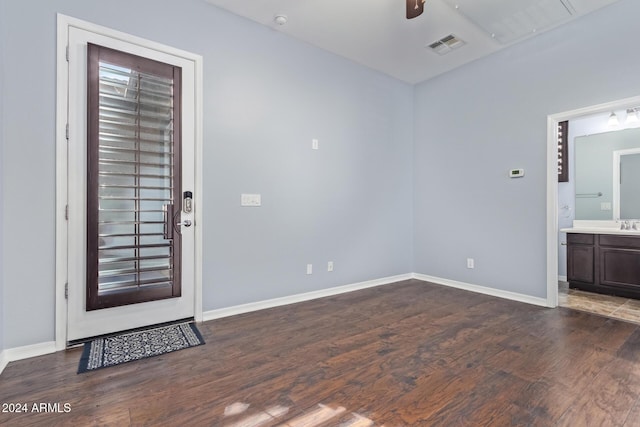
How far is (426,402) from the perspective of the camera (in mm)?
1858

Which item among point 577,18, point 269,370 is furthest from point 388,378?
point 577,18

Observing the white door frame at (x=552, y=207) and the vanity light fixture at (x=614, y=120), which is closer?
the white door frame at (x=552, y=207)

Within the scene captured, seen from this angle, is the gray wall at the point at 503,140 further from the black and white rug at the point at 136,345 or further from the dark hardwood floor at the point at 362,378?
the black and white rug at the point at 136,345

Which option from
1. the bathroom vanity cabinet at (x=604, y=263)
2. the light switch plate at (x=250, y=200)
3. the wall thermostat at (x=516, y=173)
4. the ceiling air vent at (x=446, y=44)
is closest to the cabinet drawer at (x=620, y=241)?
the bathroom vanity cabinet at (x=604, y=263)

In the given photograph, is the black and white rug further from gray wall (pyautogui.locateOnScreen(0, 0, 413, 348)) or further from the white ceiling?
the white ceiling

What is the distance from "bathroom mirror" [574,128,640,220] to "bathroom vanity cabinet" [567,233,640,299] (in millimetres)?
601

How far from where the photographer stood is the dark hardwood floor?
1.73 meters

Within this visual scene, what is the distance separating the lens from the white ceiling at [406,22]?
315 centimetres

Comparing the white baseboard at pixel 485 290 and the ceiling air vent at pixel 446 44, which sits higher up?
the ceiling air vent at pixel 446 44

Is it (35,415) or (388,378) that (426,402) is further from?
(35,415)

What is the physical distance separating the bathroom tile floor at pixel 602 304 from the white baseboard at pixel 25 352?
16.3 feet

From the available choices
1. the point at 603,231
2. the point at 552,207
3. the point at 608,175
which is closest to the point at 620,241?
the point at 603,231

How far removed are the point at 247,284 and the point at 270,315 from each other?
0.41 metres

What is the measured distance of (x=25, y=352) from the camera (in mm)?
2379
